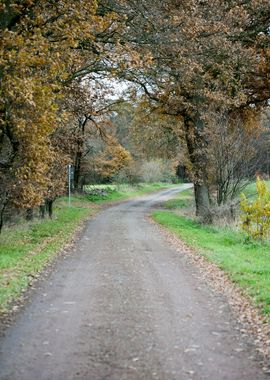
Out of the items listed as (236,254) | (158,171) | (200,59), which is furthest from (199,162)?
(158,171)

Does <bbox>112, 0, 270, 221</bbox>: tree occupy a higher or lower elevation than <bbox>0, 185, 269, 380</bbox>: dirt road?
higher

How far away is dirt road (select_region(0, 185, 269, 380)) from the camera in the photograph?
18.3ft

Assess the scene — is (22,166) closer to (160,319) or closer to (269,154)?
(160,319)

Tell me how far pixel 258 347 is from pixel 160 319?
5.71ft

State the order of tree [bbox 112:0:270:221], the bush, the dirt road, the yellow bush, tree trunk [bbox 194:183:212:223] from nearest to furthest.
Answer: the dirt road < tree [bbox 112:0:270:221] < the yellow bush < tree trunk [bbox 194:183:212:223] < the bush

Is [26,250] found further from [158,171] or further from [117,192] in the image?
[158,171]

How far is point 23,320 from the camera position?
7.43 m

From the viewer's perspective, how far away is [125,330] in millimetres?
6996

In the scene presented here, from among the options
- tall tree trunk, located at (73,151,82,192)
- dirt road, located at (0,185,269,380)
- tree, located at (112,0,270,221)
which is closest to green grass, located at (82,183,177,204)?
tall tree trunk, located at (73,151,82,192)

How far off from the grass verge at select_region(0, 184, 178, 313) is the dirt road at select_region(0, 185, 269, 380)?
0.50 m

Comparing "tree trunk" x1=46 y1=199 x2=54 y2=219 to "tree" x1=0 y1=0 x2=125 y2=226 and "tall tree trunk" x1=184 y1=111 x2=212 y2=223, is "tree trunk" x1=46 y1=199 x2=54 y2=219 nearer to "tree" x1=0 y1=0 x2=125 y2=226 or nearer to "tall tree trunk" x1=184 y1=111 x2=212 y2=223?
"tall tree trunk" x1=184 y1=111 x2=212 y2=223

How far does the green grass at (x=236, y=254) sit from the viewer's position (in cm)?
958

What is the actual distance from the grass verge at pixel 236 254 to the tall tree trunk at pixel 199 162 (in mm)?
1848

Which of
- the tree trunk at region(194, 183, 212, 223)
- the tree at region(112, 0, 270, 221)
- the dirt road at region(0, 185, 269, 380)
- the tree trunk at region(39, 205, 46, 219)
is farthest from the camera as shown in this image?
the tree trunk at region(194, 183, 212, 223)
